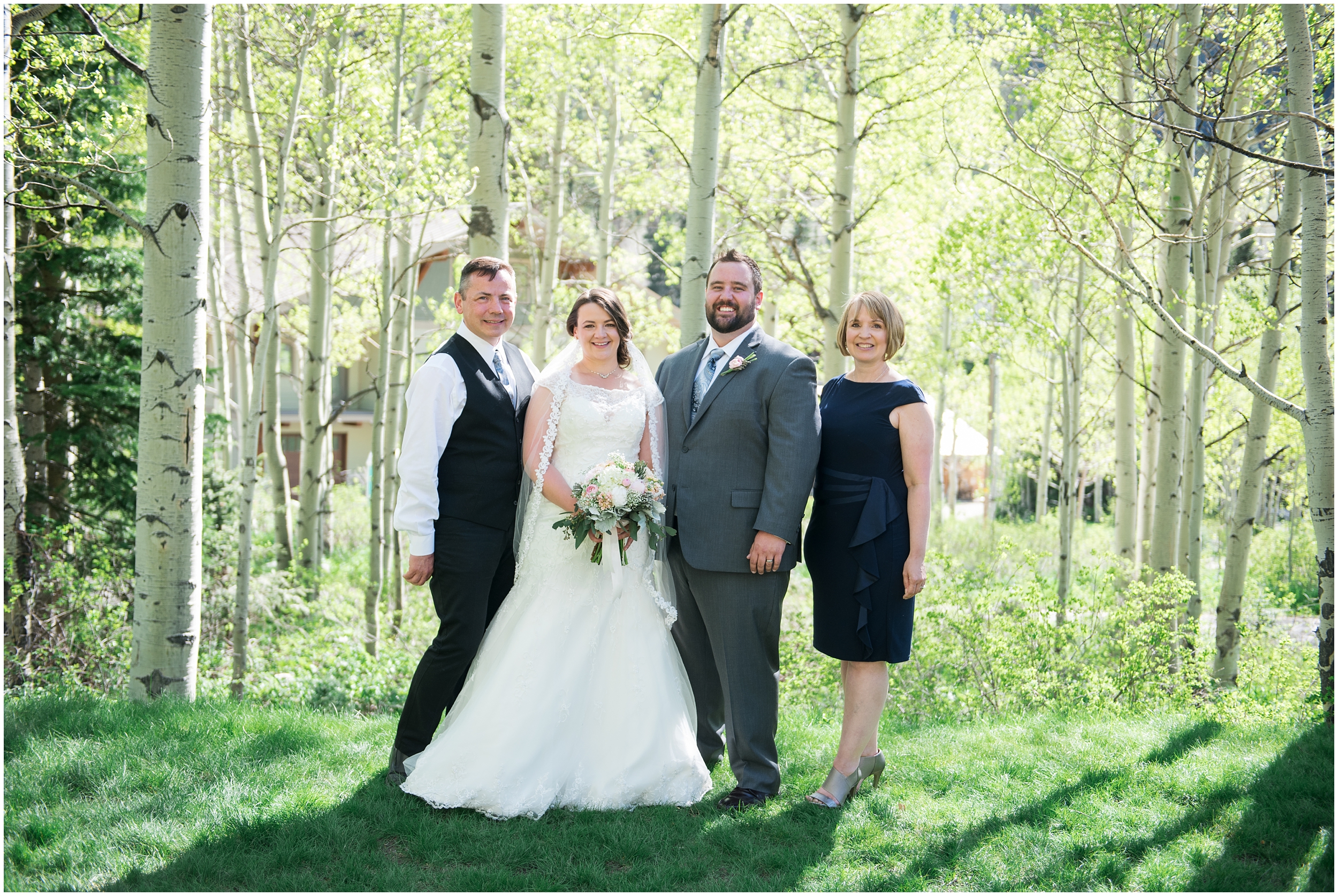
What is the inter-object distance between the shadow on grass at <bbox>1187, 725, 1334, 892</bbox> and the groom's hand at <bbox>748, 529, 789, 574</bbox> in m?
1.89

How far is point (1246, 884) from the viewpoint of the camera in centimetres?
328

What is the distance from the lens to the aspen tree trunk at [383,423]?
31.9ft

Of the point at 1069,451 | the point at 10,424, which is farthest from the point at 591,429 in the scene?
the point at 1069,451

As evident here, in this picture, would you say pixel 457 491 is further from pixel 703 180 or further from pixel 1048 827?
pixel 703 180

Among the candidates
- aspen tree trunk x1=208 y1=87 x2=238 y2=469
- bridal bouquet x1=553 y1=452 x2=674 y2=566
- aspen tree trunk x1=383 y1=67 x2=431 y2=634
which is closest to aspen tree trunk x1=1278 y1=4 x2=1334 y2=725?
bridal bouquet x1=553 y1=452 x2=674 y2=566

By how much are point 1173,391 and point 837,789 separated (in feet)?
20.7

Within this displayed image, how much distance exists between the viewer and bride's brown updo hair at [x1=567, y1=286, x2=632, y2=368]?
4.24 metres

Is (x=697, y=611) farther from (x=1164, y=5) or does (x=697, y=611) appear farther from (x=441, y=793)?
(x=1164, y=5)

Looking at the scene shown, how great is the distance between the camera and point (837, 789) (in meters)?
4.05

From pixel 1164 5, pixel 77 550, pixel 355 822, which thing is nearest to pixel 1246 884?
pixel 355 822

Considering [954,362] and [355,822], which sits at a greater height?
[954,362]

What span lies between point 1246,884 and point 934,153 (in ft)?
36.3

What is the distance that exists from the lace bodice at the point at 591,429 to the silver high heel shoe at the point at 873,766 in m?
1.72

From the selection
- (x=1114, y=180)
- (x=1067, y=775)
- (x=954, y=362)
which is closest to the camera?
(x=1067, y=775)
